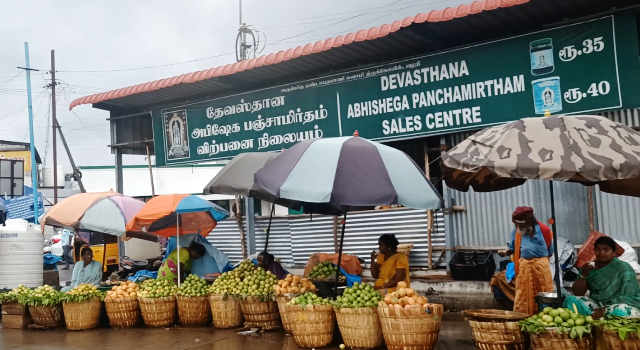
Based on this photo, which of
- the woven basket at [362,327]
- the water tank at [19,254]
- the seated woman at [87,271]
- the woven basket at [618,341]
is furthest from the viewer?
the water tank at [19,254]

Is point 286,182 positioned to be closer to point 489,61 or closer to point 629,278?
point 629,278

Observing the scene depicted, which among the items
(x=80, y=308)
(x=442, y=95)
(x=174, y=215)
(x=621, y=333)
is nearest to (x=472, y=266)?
(x=442, y=95)

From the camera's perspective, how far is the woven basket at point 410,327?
17.8 feet

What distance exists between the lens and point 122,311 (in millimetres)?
7949

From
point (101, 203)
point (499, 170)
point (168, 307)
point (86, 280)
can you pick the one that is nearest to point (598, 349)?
point (499, 170)

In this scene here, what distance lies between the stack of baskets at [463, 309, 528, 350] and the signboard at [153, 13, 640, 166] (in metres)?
3.36

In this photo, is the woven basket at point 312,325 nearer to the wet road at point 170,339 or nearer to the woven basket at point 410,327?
the wet road at point 170,339

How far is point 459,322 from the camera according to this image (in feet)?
25.8

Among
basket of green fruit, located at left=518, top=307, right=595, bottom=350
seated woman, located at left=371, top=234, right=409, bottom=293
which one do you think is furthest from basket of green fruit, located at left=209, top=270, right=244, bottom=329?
basket of green fruit, located at left=518, top=307, right=595, bottom=350

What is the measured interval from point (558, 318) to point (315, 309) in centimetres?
247

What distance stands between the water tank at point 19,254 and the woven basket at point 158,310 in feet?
13.2

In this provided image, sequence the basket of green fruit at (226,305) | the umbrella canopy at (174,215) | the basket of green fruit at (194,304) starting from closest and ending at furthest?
the basket of green fruit at (226,305), the basket of green fruit at (194,304), the umbrella canopy at (174,215)

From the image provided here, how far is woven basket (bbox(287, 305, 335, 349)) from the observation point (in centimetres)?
608

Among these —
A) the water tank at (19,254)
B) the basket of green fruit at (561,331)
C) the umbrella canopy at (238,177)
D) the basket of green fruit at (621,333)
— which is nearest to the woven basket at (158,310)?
the umbrella canopy at (238,177)
